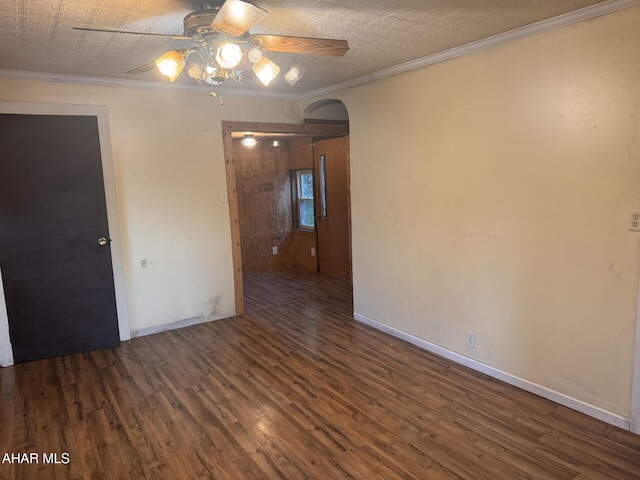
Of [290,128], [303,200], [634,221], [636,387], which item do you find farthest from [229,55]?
[303,200]

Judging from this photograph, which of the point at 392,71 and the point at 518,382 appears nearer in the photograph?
the point at 518,382

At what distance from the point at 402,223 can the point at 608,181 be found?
5.50 ft

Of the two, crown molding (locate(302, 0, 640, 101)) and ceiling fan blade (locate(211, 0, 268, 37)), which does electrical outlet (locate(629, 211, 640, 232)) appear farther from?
ceiling fan blade (locate(211, 0, 268, 37))

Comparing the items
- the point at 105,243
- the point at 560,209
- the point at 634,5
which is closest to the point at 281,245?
the point at 105,243

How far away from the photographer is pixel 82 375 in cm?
346

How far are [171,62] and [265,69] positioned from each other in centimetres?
48

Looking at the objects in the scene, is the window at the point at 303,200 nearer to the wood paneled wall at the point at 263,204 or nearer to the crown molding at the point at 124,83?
the wood paneled wall at the point at 263,204

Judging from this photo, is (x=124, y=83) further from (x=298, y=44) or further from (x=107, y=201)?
(x=298, y=44)

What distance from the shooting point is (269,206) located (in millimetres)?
6938

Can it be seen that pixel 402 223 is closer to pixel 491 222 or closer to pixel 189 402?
pixel 491 222

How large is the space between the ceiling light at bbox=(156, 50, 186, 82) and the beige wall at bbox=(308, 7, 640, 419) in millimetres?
2017

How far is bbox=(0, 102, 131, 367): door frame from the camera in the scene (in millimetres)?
3588

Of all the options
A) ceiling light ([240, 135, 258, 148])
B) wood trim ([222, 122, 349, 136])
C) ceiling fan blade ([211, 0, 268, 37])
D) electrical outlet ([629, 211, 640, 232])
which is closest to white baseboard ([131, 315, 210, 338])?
wood trim ([222, 122, 349, 136])

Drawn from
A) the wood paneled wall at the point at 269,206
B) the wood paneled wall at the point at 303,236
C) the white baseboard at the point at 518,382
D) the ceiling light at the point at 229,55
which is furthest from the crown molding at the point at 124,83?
the white baseboard at the point at 518,382
